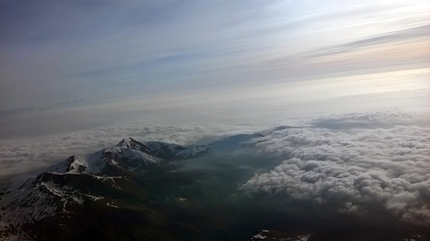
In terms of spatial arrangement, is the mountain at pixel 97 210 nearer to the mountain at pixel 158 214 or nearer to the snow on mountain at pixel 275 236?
the mountain at pixel 158 214

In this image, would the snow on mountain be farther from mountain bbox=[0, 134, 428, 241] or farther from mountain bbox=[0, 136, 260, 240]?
mountain bbox=[0, 136, 260, 240]

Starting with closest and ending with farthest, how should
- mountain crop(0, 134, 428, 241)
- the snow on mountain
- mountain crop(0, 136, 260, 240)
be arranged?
the snow on mountain → mountain crop(0, 134, 428, 241) → mountain crop(0, 136, 260, 240)

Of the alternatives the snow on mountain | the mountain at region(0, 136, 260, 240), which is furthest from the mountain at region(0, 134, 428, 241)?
the snow on mountain

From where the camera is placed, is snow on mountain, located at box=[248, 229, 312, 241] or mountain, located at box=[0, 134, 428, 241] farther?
mountain, located at box=[0, 134, 428, 241]

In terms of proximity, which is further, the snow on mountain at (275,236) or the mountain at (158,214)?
the mountain at (158,214)

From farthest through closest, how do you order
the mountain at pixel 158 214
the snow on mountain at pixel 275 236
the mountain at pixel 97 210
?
the mountain at pixel 97 210
the mountain at pixel 158 214
the snow on mountain at pixel 275 236

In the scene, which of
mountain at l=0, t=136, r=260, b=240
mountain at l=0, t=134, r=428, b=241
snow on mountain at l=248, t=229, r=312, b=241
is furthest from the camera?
mountain at l=0, t=136, r=260, b=240

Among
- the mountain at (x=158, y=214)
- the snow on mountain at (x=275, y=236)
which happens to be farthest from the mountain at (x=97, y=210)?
the snow on mountain at (x=275, y=236)

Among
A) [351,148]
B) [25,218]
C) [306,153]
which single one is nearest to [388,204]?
[351,148]

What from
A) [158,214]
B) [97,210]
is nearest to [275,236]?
[158,214]

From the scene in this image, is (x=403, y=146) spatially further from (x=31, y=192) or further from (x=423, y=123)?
(x=31, y=192)

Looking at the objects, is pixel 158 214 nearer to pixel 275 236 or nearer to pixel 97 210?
pixel 97 210
